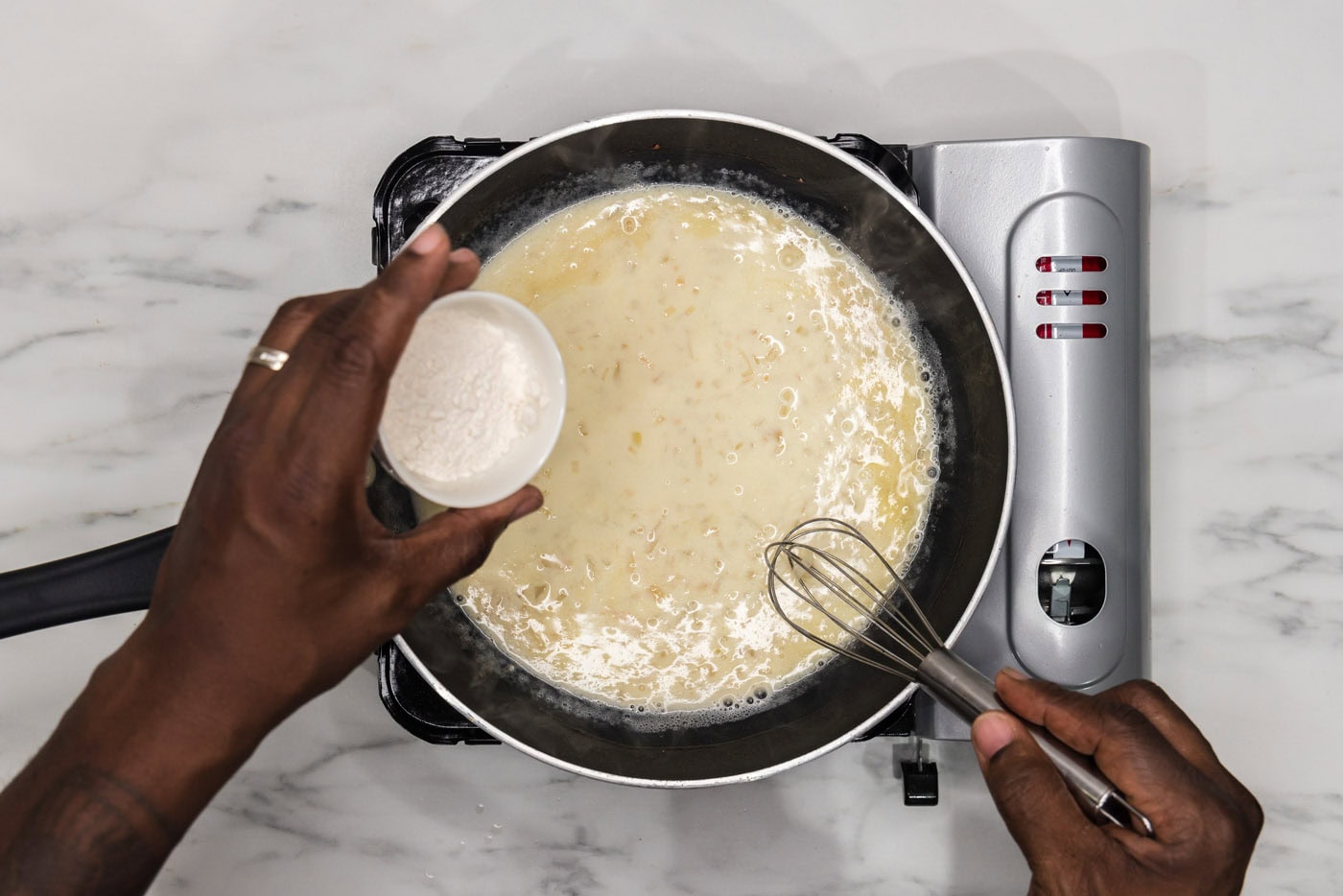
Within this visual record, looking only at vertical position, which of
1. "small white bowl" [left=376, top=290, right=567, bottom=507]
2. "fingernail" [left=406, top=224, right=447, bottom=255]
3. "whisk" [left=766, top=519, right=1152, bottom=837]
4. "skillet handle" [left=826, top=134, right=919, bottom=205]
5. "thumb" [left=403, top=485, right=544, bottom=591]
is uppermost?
"skillet handle" [left=826, top=134, right=919, bottom=205]

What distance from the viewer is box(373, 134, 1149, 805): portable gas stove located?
68 centimetres

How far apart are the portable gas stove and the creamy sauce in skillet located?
0.26ft

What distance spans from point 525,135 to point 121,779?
21.5 inches

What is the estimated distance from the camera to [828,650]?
75 centimetres

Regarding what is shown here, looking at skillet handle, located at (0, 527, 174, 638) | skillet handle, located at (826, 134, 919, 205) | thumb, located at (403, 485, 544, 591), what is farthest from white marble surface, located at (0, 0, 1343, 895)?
thumb, located at (403, 485, 544, 591)

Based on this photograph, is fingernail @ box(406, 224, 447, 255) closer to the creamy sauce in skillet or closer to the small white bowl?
the small white bowl

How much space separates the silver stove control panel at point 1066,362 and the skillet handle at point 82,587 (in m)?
0.56

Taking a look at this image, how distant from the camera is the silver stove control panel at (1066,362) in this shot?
680 millimetres

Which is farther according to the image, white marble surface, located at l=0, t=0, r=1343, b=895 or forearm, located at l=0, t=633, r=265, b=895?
white marble surface, located at l=0, t=0, r=1343, b=895

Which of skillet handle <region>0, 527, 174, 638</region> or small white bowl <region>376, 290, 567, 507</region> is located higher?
small white bowl <region>376, 290, 567, 507</region>

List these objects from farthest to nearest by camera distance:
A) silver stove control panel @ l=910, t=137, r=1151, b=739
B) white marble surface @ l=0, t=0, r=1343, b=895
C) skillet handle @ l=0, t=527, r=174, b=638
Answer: white marble surface @ l=0, t=0, r=1343, b=895 → silver stove control panel @ l=910, t=137, r=1151, b=739 → skillet handle @ l=0, t=527, r=174, b=638

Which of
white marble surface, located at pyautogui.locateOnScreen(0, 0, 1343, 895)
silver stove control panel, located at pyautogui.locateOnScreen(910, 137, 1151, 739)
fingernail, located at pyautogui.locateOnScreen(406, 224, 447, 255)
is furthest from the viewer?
white marble surface, located at pyautogui.locateOnScreen(0, 0, 1343, 895)

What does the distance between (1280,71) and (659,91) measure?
0.51 metres

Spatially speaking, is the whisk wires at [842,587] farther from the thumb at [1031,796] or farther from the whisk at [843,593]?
the thumb at [1031,796]
